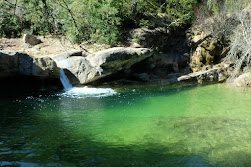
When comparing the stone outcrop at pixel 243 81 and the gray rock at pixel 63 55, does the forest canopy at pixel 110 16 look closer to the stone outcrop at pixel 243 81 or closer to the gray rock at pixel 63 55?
the gray rock at pixel 63 55

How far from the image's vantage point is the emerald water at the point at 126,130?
463 cm

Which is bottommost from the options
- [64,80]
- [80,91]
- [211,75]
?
[80,91]

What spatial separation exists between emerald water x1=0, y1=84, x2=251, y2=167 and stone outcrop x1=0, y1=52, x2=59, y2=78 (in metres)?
1.47

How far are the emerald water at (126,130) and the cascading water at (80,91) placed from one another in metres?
0.29

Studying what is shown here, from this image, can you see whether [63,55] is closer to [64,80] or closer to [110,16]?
[64,80]

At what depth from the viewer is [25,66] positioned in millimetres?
11812

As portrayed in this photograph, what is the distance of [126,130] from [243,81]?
908 centimetres

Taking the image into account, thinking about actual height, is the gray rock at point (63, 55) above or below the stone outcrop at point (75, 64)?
above

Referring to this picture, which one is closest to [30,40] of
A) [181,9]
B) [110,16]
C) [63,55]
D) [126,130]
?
[63,55]

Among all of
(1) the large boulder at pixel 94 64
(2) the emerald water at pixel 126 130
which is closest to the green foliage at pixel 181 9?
(1) the large boulder at pixel 94 64

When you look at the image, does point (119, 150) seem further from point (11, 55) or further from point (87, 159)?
point (11, 55)

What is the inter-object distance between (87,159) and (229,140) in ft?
11.9

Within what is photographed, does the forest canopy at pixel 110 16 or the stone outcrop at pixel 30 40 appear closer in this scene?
the forest canopy at pixel 110 16

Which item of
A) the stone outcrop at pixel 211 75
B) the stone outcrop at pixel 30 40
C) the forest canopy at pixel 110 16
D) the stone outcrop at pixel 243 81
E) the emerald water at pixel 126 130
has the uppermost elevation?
the forest canopy at pixel 110 16
